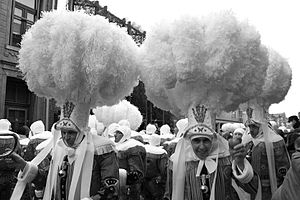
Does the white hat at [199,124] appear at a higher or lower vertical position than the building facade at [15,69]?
lower

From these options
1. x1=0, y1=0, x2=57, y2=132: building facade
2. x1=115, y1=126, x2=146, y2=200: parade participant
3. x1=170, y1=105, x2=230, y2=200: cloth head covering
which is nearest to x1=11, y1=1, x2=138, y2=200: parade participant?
x1=170, y1=105, x2=230, y2=200: cloth head covering

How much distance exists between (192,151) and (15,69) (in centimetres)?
1206

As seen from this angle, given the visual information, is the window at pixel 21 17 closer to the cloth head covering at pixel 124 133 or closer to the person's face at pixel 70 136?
the cloth head covering at pixel 124 133

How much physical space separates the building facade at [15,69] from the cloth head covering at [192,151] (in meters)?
10.1

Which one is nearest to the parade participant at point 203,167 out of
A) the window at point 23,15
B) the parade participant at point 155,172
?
the parade participant at point 155,172

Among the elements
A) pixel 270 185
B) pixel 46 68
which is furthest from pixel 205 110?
pixel 270 185

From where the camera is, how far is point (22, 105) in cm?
1448

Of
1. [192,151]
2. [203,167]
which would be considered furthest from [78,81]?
[203,167]

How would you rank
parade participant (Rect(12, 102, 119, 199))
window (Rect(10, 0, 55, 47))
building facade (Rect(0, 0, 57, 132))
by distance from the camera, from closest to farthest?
1. parade participant (Rect(12, 102, 119, 199))
2. building facade (Rect(0, 0, 57, 132))
3. window (Rect(10, 0, 55, 47))

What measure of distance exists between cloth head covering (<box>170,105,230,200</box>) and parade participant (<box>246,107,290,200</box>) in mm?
1534

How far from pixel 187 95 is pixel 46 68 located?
141 centimetres

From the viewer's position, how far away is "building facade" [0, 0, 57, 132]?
13.3m

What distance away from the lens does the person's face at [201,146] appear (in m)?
3.21

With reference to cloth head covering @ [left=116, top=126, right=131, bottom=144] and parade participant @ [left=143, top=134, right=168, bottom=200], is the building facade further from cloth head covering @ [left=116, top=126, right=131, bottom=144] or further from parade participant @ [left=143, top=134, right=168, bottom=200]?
cloth head covering @ [left=116, top=126, right=131, bottom=144]
